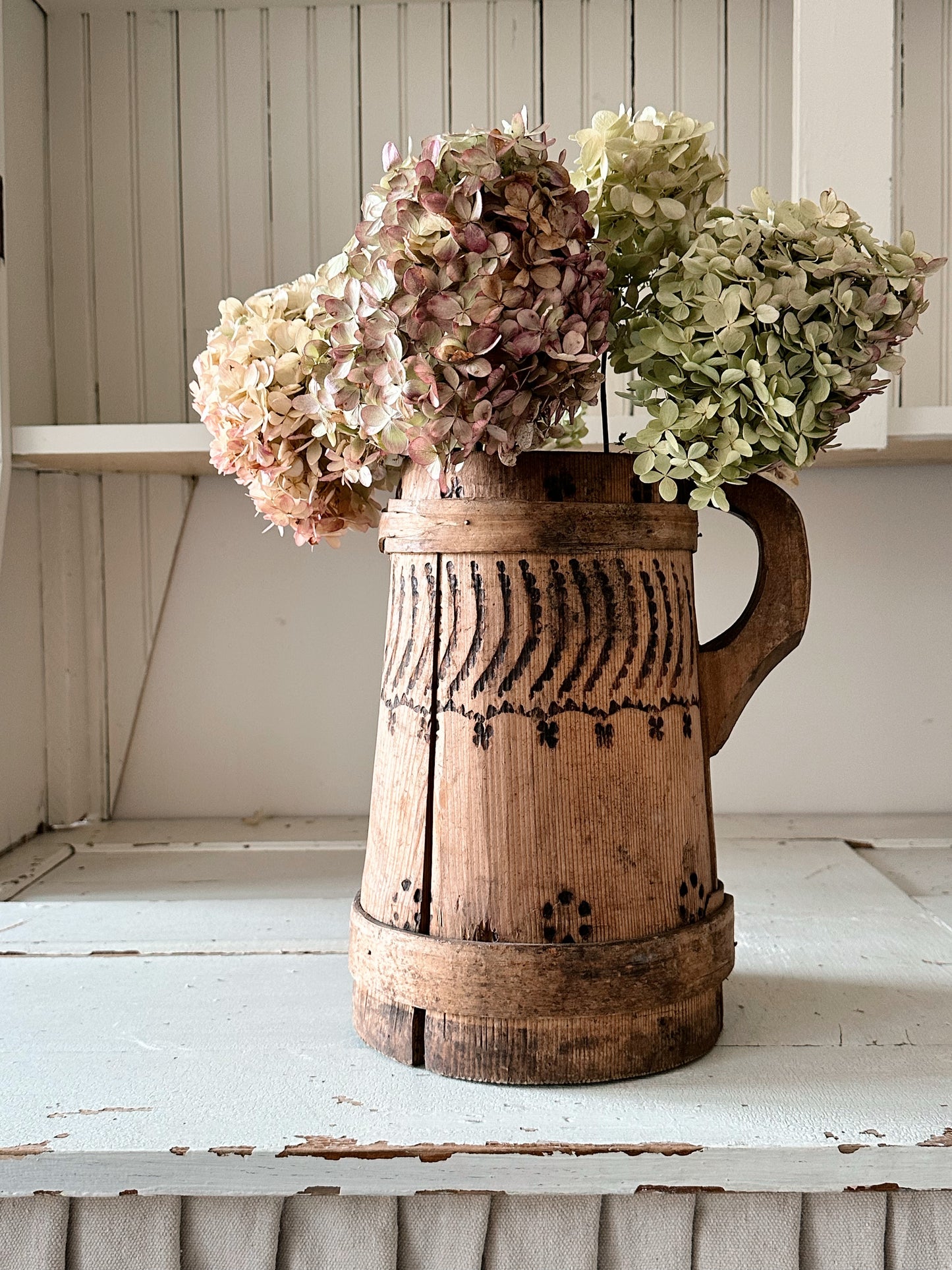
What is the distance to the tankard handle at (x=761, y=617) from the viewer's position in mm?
702

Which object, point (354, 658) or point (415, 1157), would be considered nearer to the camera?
point (415, 1157)

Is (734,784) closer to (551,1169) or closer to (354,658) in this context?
(354,658)

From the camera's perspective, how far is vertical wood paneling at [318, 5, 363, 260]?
1.24m

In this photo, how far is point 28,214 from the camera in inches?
45.7

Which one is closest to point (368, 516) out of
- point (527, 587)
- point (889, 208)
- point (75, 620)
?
point (527, 587)

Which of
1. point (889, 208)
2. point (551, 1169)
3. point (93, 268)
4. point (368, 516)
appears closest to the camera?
point (551, 1169)

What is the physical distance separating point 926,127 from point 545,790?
97 centimetres

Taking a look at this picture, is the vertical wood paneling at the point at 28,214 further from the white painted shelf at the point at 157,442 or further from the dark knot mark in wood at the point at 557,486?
the dark knot mark in wood at the point at 557,486

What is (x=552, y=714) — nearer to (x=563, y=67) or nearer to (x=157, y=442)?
(x=157, y=442)

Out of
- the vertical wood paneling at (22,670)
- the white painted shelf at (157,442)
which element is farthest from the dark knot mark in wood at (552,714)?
the vertical wood paneling at (22,670)

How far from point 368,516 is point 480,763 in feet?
0.65

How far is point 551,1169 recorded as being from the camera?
1.86 ft

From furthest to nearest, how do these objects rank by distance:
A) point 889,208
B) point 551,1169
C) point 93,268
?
point 93,268 → point 889,208 → point 551,1169

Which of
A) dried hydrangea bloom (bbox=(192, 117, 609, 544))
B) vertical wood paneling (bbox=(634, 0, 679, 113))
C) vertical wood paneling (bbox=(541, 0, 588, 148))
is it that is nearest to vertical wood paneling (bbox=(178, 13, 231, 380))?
vertical wood paneling (bbox=(541, 0, 588, 148))
